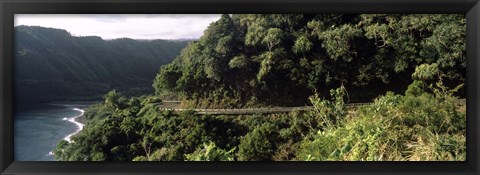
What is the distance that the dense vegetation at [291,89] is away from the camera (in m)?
3.85

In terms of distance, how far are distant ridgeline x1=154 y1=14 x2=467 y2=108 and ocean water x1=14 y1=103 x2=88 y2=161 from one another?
2.36 ft

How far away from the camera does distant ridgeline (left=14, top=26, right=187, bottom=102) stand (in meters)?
3.78

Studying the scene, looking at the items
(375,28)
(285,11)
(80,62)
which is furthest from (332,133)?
(80,62)

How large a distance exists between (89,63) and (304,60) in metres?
1.68

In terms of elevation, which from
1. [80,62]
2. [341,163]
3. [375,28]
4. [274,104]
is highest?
[375,28]

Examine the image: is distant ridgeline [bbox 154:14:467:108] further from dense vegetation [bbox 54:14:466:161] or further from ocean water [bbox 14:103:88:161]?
ocean water [bbox 14:103:88:161]

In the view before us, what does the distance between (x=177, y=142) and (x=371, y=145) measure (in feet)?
4.84

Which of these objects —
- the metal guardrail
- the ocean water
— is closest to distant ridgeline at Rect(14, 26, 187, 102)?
the ocean water

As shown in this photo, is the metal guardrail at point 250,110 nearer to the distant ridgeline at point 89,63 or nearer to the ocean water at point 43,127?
the distant ridgeline at point 89,63

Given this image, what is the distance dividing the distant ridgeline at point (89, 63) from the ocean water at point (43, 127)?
9 centimetres

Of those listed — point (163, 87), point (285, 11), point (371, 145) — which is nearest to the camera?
point (285, 11)

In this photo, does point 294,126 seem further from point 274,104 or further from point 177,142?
point 177,142

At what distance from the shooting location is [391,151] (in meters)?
3.72

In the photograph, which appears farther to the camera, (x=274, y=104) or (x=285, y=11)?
(x=274, y=104)
